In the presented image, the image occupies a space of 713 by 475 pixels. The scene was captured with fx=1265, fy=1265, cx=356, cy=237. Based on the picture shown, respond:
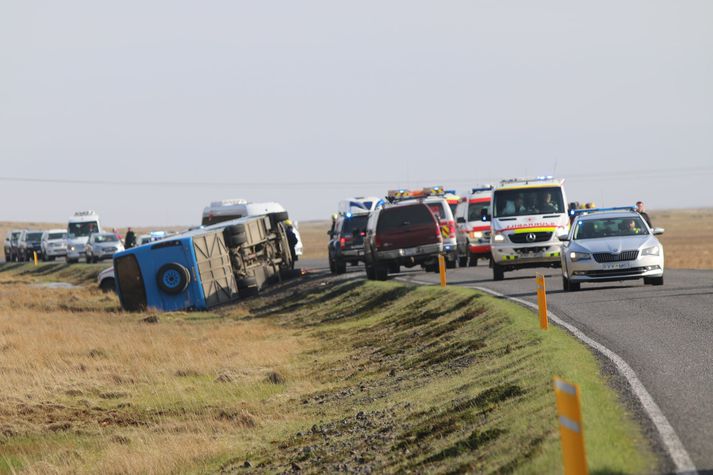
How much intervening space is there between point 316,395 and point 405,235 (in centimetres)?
1669

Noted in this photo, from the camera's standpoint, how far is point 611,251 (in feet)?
76.8

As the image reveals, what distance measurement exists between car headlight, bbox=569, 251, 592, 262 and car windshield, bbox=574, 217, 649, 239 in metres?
0.81

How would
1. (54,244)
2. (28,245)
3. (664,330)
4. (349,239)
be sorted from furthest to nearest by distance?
(28,245)
(54,244)
(349,239)
(664,330)

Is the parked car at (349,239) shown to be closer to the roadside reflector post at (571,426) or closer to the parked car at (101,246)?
the parked car at (101,246)

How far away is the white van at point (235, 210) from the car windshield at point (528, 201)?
13.9 metres

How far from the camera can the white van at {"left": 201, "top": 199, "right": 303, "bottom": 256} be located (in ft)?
145

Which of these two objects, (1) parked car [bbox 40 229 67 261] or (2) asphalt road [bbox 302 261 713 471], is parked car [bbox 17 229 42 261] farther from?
(2) asphalt road [bbox 302 261 713 471]

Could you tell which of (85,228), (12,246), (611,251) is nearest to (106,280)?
(611,251)

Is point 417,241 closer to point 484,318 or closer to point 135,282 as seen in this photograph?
point 135,282

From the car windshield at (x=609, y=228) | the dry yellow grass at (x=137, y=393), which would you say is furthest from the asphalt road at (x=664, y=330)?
the dry yellow grass at (x=137, y=393)

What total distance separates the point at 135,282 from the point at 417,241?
7824 millimetres

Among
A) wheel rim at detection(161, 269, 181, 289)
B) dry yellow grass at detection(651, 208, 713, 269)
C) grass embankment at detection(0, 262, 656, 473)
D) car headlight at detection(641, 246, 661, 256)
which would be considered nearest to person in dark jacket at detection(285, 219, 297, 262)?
wheel rim at detection(161, 269, 181, 289)

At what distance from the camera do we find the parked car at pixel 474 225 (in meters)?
38.8

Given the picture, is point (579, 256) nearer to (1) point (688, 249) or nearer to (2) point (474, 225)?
(2) point (474, 225)
